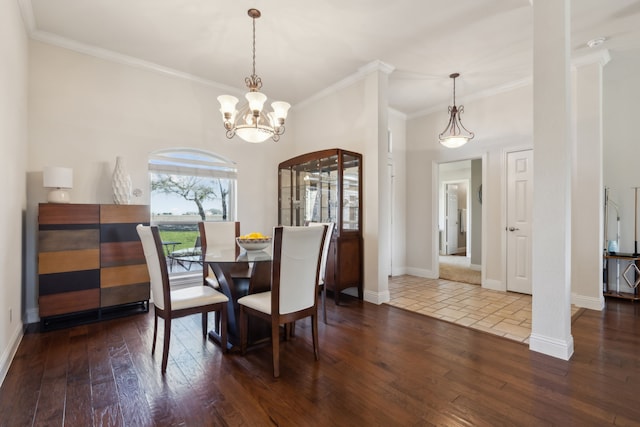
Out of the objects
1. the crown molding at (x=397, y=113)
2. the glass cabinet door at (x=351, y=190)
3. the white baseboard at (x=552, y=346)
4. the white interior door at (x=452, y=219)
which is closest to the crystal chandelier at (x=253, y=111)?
the glass cabinet door at (x=351, y=190)

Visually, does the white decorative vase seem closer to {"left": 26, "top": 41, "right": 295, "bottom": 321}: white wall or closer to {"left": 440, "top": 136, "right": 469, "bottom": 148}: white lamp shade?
{"left": 26, "top": 41, "right": 295, "bottom": 321}: white wall

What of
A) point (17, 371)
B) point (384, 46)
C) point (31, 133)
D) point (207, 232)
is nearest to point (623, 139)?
point (384, 46)

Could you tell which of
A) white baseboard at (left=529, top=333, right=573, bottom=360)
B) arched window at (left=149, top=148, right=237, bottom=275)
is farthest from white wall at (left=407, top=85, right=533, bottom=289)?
arched window at (left=149, top=148, right=237, bottom=275)

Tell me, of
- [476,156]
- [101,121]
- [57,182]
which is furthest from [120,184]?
[476,156]

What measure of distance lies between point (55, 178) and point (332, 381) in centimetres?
321

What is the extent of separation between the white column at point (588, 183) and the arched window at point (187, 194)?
182 inches

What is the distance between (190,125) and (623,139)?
5975mm

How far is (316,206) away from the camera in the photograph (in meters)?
4.43

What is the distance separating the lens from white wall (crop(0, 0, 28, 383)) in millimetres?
2197

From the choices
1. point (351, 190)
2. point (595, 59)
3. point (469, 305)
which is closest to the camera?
point (595, 59)

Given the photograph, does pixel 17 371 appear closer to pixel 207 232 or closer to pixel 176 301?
pixel 176 301

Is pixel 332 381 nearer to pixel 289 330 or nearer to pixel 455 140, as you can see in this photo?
pixel 289 330

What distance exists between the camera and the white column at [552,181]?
234cm

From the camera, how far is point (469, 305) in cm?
376
